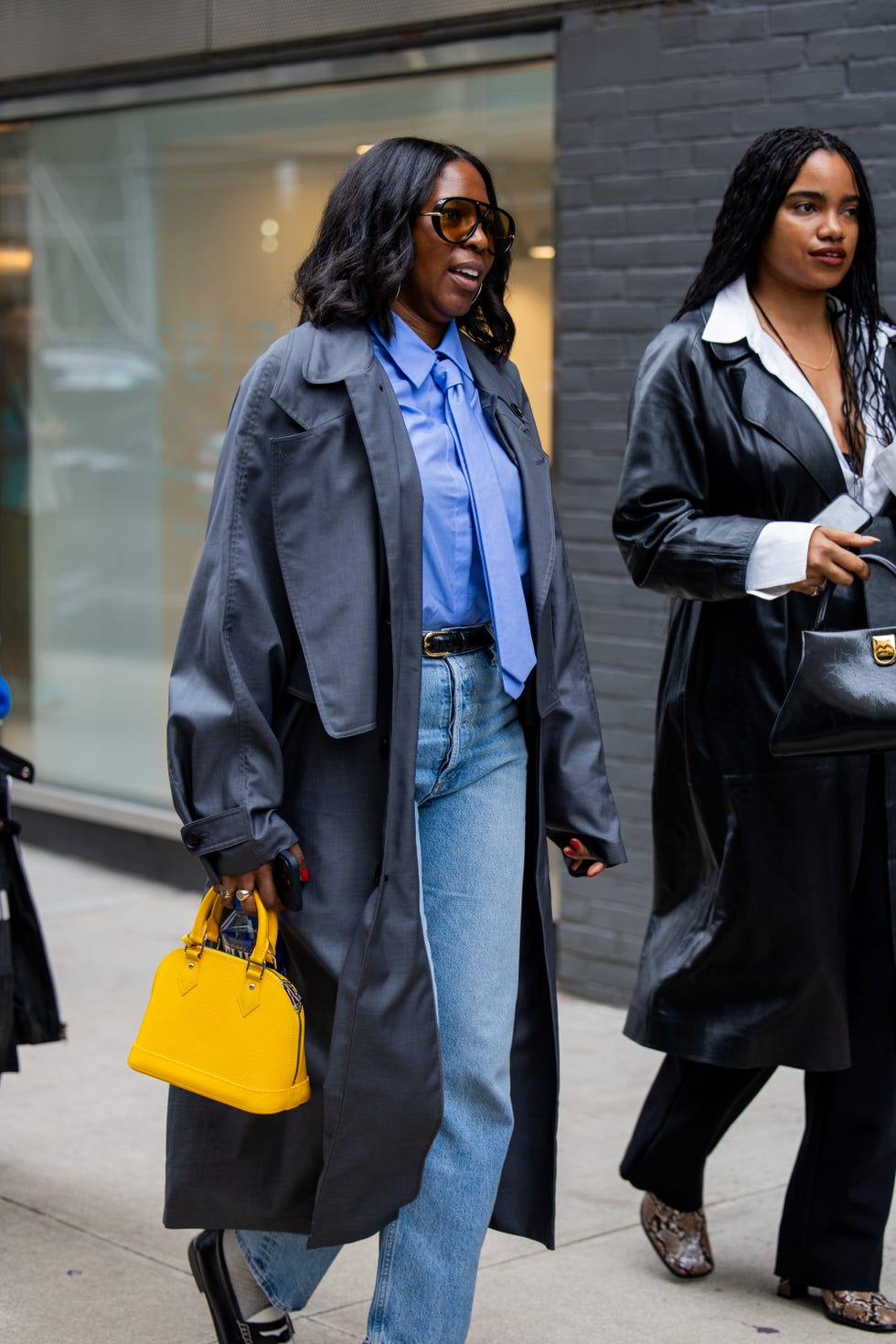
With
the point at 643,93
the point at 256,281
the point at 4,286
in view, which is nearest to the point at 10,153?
the point at 4,286

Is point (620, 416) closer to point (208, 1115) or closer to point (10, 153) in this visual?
point (208, 1115)

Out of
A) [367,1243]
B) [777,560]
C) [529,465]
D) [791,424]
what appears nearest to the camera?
[529,465]

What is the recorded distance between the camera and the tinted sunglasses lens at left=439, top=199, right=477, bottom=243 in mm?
2861

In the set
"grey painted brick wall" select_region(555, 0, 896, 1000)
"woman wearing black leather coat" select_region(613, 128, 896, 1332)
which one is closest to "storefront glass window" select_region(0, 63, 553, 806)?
"grey painted brick wall" select_region(555, 0, 896, 1000)

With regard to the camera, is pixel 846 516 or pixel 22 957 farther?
pixel 22 957

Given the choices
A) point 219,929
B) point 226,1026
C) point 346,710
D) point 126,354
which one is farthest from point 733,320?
point 126,354

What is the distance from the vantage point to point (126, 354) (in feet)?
23.7

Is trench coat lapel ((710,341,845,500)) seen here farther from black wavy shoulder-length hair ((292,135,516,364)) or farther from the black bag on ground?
the black bag on ground

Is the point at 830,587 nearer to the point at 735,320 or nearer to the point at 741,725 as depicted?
the point at 741,725

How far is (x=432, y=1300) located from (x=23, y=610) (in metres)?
5.55

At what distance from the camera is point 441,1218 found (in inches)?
111

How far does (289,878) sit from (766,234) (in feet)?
5.19

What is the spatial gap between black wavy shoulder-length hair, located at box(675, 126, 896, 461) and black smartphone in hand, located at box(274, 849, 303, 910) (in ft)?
4.56

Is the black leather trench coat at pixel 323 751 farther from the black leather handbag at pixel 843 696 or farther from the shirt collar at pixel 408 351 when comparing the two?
the black leather handbag at pixel 843 696
